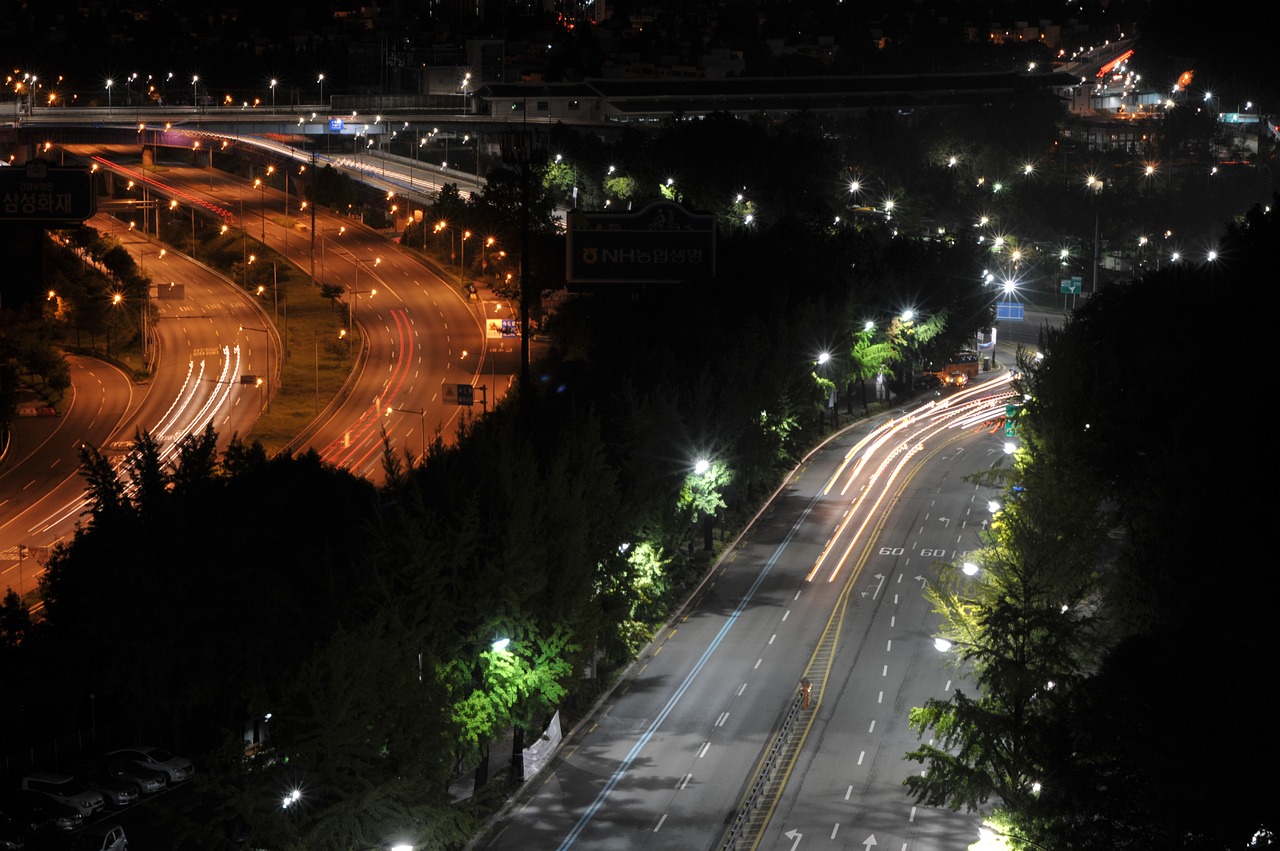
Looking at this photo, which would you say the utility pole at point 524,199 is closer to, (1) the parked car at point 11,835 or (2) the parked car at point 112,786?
(2) the parked car at point 112,786

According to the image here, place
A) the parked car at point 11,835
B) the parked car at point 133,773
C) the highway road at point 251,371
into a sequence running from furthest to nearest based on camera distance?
the highway road at point 251,371 → the parked car at point 133,773 → the parked car at point 11,835

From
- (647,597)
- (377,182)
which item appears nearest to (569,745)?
(647,597)

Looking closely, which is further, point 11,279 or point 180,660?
point 11,279

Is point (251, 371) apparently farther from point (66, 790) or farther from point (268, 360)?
point (66, 790)

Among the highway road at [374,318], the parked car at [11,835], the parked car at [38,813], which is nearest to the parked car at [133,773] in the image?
the parked car at [38,813]

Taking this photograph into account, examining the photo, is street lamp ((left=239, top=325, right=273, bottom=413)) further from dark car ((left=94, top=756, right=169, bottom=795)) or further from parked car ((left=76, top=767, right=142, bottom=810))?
parked car ((left=76, top=767, right=142, bottom=810))

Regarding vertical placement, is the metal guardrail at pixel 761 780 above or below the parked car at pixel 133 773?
below

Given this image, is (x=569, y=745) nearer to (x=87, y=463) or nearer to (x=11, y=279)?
(x=87, y=463)
